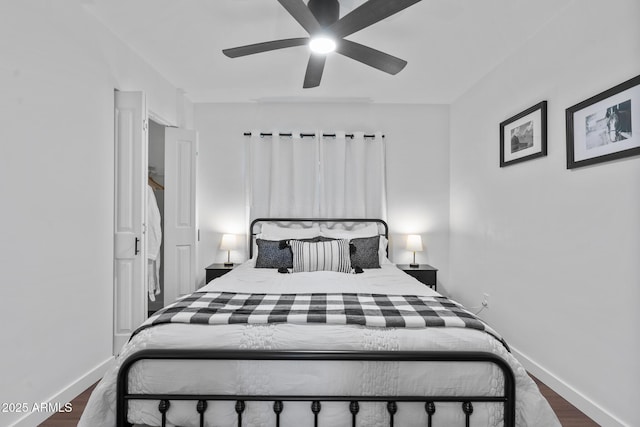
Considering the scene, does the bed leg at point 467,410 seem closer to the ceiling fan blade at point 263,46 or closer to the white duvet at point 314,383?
the white duvet at point 314,383

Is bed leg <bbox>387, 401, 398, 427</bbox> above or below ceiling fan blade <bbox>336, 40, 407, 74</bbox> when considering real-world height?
below

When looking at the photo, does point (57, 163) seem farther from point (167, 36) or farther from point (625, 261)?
point (625, 261)

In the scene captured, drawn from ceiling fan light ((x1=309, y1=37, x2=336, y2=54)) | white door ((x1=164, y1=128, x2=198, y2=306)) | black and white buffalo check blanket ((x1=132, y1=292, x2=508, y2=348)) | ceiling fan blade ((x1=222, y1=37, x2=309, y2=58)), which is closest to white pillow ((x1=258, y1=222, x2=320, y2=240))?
white door ((x1=164, y1=128, x2=198, y2=306))

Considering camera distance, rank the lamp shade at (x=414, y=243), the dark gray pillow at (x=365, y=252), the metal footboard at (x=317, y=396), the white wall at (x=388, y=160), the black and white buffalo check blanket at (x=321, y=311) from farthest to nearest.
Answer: the white wall at (x=388, y=160), the lamp shade at (x=414, y=243), the dark gray pillow at (x=365, y=252), the black and white buffalo check blanket at (x=321, y=311), the metal footboard at (x=317, y=396)

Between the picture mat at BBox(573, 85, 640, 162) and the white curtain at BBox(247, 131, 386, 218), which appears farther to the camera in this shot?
the white curtain at BBox(247, 131, 386, 218)

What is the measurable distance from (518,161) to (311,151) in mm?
2246

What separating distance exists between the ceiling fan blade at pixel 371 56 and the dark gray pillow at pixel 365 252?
1.72 m

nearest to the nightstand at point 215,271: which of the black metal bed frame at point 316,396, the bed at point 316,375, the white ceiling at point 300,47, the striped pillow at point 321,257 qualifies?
the striped pillow at point 321,257

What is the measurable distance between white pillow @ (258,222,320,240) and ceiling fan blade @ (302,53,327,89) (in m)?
1.58

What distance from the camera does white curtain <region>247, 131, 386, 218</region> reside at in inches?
173

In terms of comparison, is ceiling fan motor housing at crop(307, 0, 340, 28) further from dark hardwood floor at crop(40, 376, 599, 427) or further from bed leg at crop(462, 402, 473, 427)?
dark hardwood floor at crop(40, 376, 599, 427)

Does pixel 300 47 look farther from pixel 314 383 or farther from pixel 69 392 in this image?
pixel 69 392

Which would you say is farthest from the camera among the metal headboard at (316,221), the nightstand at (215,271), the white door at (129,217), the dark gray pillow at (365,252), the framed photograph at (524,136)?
the metal headboard at (316,221)

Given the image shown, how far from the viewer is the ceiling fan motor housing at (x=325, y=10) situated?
7.07 ft
